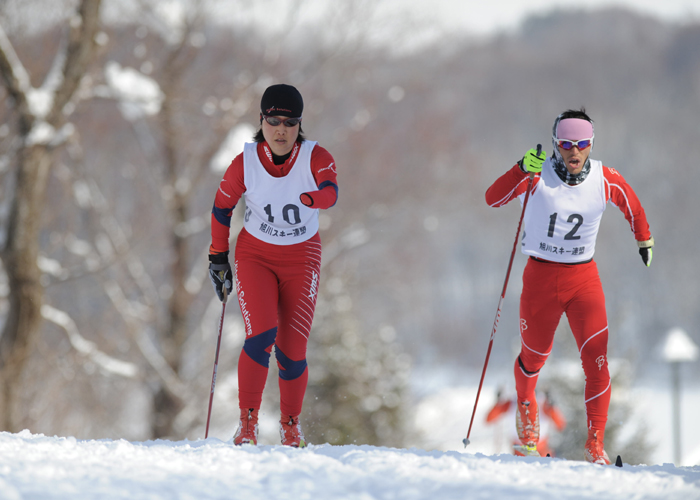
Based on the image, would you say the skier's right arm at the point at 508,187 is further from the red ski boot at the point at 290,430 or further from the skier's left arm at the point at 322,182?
the red ski boot at the point at 290,430

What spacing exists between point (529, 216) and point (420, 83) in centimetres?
1629

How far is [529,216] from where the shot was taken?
414 cm

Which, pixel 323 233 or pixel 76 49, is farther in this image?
pixel 323 233

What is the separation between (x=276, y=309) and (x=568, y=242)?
1.78 m

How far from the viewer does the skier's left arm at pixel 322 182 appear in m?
3.66

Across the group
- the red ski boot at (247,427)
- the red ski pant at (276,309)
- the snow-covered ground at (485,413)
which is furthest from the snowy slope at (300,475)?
the snow-covered ground at (485,413)

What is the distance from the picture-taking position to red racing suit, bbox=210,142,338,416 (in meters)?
3.78

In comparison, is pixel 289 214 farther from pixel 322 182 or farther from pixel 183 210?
pixel 183 210

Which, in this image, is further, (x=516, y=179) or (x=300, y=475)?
(x=516, y=179)

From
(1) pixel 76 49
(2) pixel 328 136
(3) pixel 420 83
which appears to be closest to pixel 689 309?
(3) pixel 420 83

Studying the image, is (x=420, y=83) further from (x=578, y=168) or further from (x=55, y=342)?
(x=578, y=168)

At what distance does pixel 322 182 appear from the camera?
149 inches

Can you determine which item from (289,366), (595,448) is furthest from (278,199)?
(595,448)

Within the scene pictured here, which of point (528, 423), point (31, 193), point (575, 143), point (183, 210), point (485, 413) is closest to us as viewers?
point (575, 143)
